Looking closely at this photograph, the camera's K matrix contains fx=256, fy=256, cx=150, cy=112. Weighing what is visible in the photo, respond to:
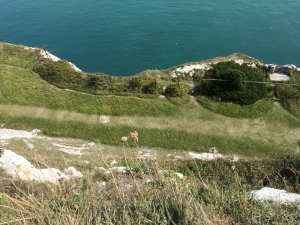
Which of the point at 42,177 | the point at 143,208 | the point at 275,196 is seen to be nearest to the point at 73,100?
the point at 42,177

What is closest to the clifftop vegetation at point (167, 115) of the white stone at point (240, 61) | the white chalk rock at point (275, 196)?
the white stone at point (240, 61)

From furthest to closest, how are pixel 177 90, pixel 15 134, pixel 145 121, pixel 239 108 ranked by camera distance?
pixel 177 90 → pixel 239 108 → pixel 145 121 → pixel 15 134

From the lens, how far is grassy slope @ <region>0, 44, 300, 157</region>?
19469mm

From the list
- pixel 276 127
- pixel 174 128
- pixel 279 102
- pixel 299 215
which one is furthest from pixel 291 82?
pixel 299 215

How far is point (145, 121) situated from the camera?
2127 centimetres

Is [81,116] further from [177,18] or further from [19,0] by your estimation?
[19,0]

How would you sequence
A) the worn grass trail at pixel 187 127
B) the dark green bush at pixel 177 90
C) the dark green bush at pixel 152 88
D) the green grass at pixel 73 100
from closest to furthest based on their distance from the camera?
the worn grass trail at pixel 187 127 < the green grass at pixel 73 100 < the dark green bush at pixel 177 90 < the dark green bush at pixel 152 88

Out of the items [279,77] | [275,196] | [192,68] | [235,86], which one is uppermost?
[192,68]

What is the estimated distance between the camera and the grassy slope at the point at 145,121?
1947 cm

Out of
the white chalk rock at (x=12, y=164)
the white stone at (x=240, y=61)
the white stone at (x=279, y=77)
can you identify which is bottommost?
the white chalk rock at (x=12, y=164)

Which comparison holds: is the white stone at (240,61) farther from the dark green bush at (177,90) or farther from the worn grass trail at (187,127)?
the dark green bush at (177,90)

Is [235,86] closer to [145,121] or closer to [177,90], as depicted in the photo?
[177,90]

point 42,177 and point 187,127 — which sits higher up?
point 42,177

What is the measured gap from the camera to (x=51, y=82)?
25109 mm
